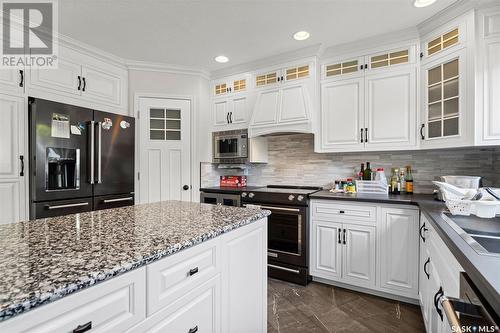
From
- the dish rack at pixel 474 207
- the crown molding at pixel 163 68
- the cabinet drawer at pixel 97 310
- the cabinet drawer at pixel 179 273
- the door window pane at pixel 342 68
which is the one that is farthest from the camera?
the crown molding at pixel 163 68

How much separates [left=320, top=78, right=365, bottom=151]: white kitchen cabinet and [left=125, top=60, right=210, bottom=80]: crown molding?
1.72 metres

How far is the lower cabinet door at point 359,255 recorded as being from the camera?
7.52 feet

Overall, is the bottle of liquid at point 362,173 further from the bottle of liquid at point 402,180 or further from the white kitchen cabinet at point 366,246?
the white kitchen cabinet at point 366,246

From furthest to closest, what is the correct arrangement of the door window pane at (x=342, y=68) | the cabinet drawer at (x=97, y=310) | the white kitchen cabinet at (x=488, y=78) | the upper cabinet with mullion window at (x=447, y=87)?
the door window pane at (x=342, y=68)
the upper cabinet with mullion window at (x=447, y=87)
the white kitchen cabinet at (x=488, y=78)
the cabinet drawer at (x=97, y=310)

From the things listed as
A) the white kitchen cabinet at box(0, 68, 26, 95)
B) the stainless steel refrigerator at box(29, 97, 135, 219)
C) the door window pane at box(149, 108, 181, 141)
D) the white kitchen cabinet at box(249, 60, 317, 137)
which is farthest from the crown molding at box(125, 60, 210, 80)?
the white kitchen cabinet at box(0, 68, 26, 95)

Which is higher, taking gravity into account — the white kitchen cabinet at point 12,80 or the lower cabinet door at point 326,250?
the white kitchen cabinet at point 12,80

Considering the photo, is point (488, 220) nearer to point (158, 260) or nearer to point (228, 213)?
point (228, 213)

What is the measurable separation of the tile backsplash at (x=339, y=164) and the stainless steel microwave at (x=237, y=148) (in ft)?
0.60

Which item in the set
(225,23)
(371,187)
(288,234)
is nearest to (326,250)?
(288,234)

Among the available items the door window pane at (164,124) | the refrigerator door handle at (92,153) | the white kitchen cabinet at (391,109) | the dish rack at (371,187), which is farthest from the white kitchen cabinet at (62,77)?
the dish rack at (371,187)

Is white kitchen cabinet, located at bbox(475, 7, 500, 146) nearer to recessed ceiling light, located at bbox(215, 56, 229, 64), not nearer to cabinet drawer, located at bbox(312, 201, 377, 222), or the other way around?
cabinet drawer, located at bbox(312, 201, 377, 222)

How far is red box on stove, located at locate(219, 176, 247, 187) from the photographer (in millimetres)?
3580

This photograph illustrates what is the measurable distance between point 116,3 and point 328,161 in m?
2.65

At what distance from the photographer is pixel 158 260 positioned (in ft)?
2.95
